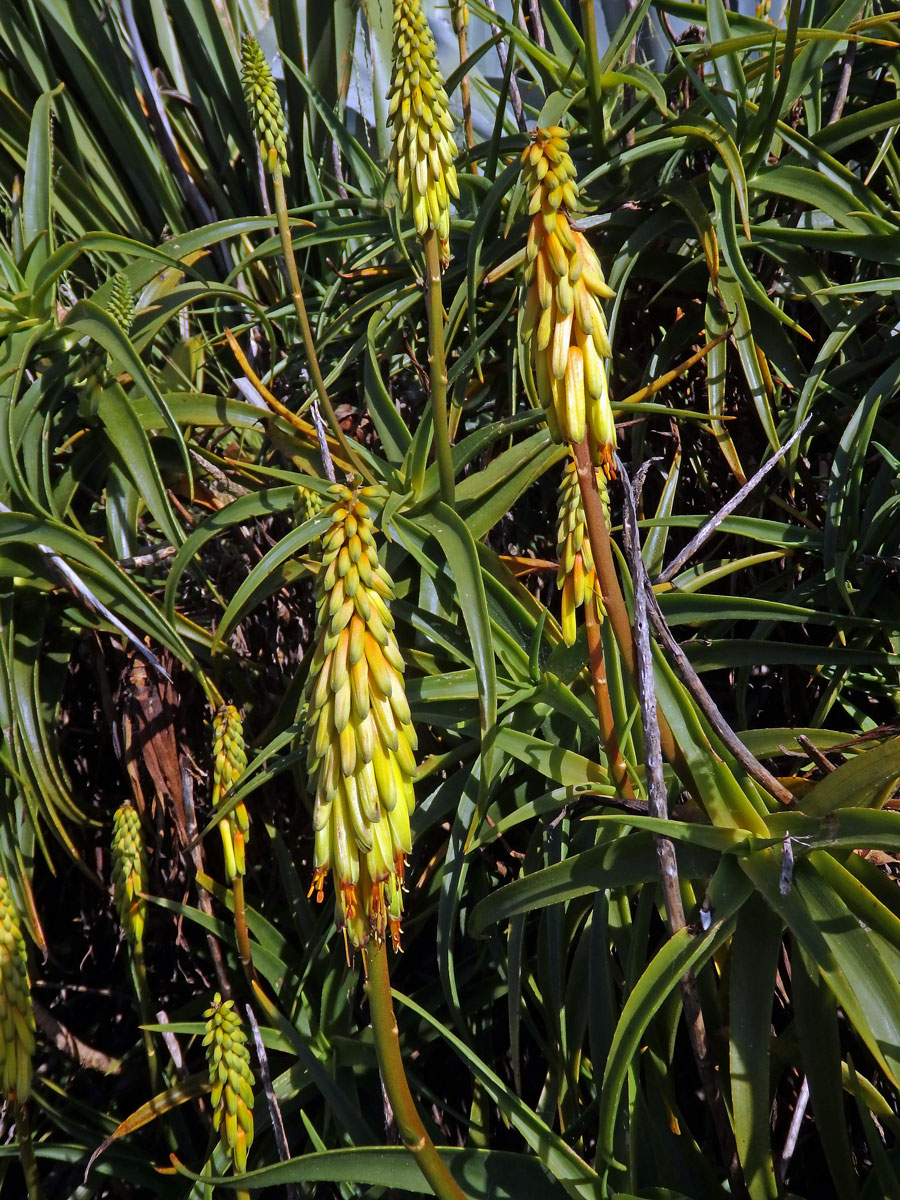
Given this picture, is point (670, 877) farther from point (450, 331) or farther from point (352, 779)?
point (450, 331)

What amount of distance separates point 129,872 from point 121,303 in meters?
0.89

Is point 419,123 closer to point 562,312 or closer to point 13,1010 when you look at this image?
point 562,312

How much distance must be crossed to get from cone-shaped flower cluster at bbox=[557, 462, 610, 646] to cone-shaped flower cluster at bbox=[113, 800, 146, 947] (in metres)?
0.71

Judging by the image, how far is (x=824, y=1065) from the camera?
3.11 ft

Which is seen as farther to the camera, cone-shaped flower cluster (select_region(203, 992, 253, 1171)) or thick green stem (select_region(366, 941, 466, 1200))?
cone-shaped flower cluster (select_region(203, 992, 253, 1171))

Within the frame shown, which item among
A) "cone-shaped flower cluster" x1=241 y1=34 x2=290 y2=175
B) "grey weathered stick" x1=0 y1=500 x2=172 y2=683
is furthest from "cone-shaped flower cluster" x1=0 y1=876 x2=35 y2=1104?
"cone-shaped flower cluster" x1=241 y1=34 x2=290 y2=175

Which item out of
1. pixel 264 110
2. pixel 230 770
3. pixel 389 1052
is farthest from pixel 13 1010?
pixel 264 110

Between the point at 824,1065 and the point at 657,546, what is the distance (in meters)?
0.74

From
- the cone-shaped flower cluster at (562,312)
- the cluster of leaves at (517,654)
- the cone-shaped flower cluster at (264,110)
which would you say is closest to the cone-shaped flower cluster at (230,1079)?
the cluster of leaves at (517,654)

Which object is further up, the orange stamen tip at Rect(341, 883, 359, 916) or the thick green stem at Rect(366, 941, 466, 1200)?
the orange stamen tip at Rect(341, 883, 359, 916)

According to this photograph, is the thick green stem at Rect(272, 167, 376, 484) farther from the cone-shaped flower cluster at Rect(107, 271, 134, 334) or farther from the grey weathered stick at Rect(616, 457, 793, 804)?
the grey weathered stick at Rect(616, 457, 793, 804)

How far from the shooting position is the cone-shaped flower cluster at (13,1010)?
1236mm

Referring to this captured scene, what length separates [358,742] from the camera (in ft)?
2.59

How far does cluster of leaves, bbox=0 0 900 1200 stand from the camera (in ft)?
3.17
